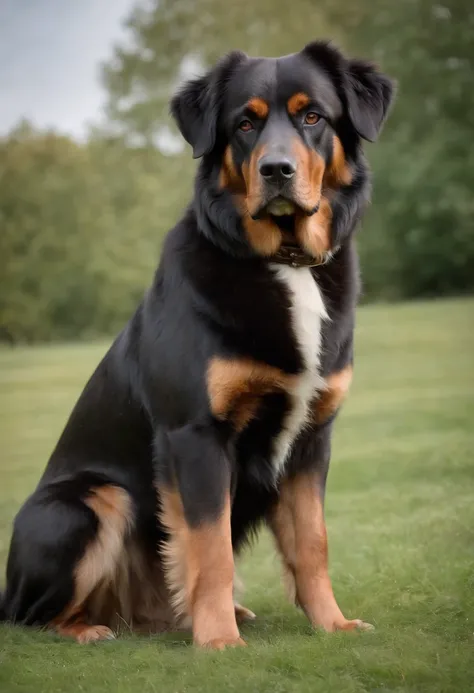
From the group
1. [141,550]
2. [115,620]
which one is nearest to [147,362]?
[141,550]

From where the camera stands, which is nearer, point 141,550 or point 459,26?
point 141,550

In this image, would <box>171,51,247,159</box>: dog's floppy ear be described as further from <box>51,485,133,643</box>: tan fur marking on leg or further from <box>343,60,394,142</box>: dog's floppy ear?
<box>51,485,133,643</box>: tan fur marking on leg

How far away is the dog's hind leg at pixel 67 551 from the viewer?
12.2 feet

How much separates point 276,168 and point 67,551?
68.7 inches

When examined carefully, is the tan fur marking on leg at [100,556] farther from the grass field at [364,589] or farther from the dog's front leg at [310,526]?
the dog's front leg at [310,526]

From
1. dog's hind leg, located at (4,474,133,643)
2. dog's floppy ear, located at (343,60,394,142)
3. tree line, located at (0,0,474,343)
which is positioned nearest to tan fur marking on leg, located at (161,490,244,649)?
dog's hind leg, located at (4,474,133,643)

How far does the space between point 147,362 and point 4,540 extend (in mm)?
3036

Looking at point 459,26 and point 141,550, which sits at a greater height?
point 459,26

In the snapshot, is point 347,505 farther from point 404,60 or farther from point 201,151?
point 404,60

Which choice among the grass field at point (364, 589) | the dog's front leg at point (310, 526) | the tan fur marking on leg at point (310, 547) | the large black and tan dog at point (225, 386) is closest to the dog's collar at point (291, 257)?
the large black and tan dog at point (225, 386)

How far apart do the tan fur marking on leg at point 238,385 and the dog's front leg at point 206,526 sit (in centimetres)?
10

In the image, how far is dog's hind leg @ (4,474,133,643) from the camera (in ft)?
12.2

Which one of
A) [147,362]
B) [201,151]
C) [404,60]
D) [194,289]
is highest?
[404,60]

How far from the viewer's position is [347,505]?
6824 mm
